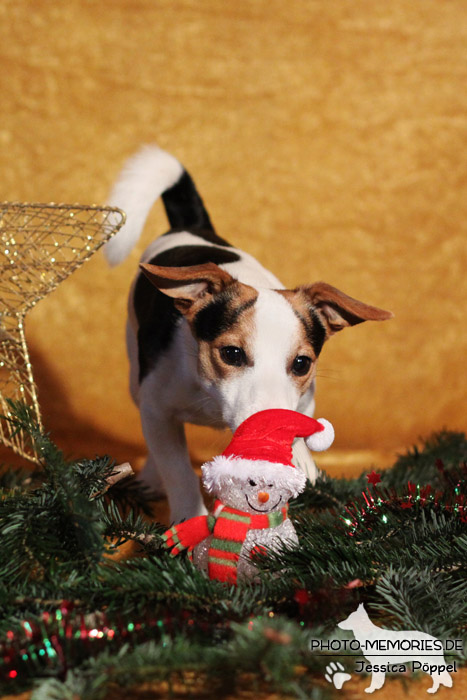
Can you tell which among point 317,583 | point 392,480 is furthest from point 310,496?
point 317,583

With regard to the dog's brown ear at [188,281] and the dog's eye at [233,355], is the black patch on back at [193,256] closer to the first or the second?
the dog's brown ear at [188,281]

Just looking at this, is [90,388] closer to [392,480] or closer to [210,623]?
[392,480]

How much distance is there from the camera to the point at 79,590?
0.90 m

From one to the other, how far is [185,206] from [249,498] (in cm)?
133

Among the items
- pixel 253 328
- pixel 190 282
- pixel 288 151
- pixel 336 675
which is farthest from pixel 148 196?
pixel 336 675

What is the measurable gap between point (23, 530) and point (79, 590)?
108 mm

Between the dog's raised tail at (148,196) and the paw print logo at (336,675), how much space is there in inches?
50.2

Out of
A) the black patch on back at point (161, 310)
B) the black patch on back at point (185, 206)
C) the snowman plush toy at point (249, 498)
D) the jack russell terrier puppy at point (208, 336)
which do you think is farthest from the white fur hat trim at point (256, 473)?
the black patch on back at point (185, 206)

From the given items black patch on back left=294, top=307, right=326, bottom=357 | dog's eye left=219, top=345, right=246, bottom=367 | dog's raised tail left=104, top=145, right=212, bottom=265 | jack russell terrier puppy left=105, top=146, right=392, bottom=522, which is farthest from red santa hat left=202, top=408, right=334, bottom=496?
dog's raised tail left=104, top=145, right=212, bottom=265

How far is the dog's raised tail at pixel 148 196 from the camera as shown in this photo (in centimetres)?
Answer: 194

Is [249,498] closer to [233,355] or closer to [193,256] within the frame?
[233,355]

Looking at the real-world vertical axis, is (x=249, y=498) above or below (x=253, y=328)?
below

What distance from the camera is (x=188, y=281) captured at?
141 centimetres

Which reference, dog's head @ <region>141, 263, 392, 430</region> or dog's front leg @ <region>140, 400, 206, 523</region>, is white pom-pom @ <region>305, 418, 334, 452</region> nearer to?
dog's head @ <region>141, 263, 392, 430</region>
